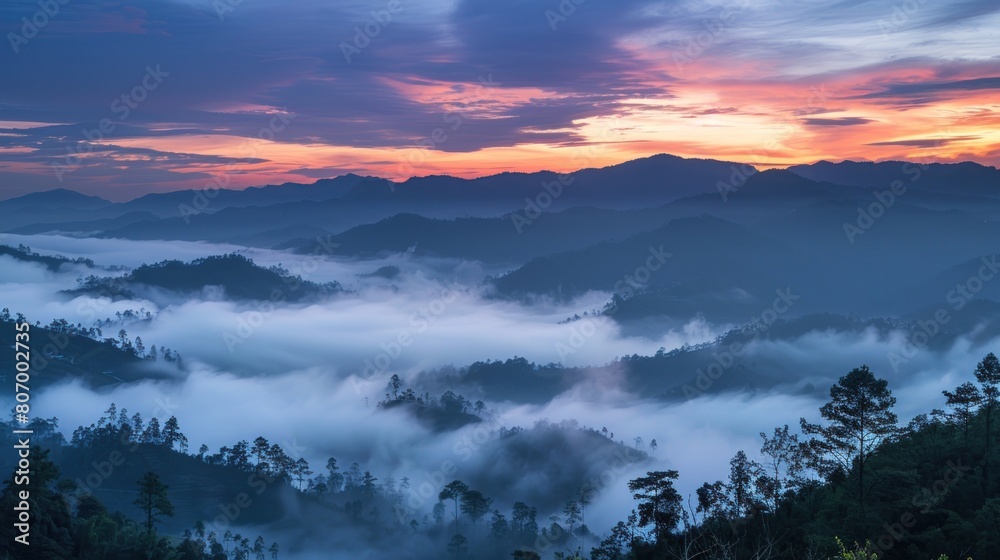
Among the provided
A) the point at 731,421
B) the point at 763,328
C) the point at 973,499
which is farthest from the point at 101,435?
the point at 763,328

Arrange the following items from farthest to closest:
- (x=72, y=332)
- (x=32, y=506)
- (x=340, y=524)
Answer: (x=72, y=332) < (x=340, y=524) < (x=32, y=506)

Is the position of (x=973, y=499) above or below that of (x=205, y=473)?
above

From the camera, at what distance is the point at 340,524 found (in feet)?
312

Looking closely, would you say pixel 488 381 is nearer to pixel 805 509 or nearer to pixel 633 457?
pixel 633 457

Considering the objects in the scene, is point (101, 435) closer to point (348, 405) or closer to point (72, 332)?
point (72, 332)

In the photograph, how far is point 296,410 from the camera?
192 meters

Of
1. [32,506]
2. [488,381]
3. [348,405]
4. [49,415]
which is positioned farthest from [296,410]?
[32,506]

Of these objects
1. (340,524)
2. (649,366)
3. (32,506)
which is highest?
(649,366)

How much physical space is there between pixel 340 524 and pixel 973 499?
80310mm

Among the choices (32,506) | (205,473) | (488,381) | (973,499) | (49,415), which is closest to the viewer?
(973,499)

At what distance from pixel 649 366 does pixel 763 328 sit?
112ft

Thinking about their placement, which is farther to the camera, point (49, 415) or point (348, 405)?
point (348, 405)

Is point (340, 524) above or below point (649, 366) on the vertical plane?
below

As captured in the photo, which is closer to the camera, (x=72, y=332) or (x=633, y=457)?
(x=633, y=457)
